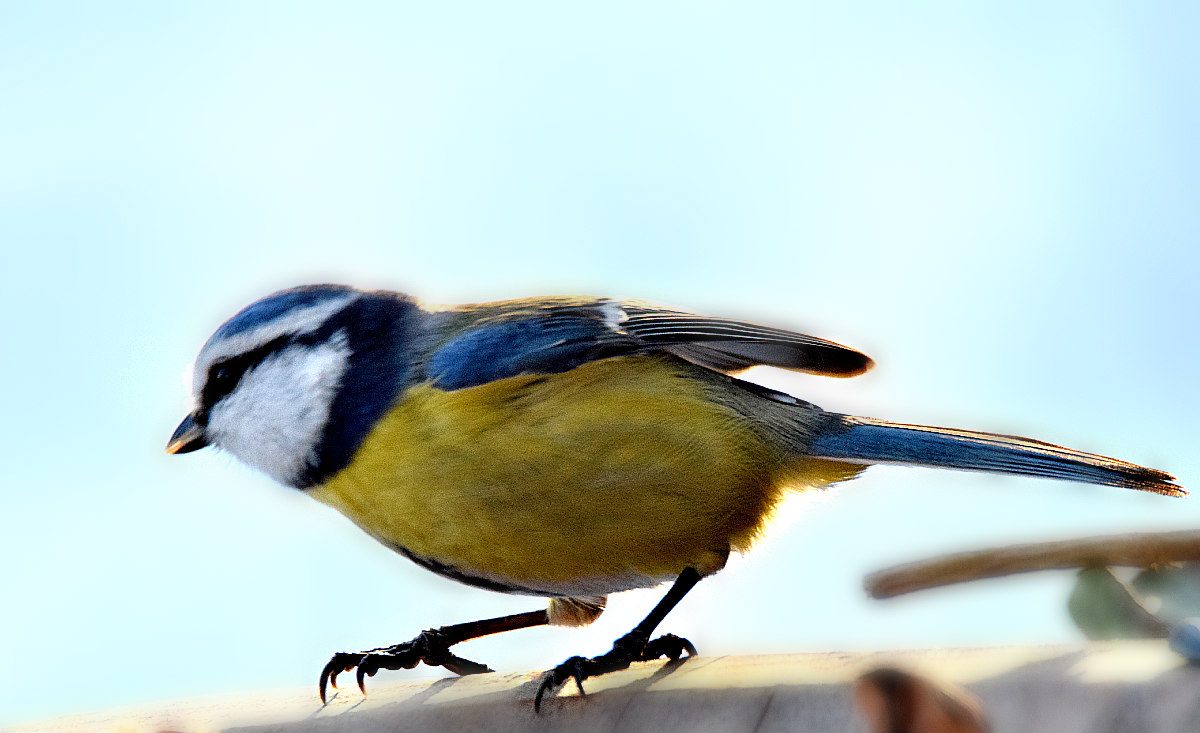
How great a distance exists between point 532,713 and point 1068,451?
67cm

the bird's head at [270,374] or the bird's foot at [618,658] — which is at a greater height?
the bird's head at [270,374]

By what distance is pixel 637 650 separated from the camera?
147 centimetres

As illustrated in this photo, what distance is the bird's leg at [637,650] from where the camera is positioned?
1.27 m

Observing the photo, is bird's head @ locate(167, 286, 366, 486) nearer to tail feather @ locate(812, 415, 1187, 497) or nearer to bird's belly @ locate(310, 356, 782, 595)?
bird's belly @ locate(310, 356, 782, 595)

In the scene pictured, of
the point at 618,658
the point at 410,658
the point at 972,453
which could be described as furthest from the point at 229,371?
the point at 972,453

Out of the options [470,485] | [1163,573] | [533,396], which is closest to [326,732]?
[470,485]

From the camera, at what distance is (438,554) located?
1474 mm

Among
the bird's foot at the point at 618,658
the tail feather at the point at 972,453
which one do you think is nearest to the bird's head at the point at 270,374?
the bird's foot at the point at 618,658

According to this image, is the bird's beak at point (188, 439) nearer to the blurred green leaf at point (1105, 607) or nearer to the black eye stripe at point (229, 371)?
the black eye stripe at point (229, 371)

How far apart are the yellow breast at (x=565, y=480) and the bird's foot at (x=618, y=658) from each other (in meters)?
0.08

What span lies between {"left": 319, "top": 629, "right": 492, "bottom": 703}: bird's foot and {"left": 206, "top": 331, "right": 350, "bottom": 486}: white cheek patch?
0.25 metres

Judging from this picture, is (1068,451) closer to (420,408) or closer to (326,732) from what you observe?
(420,408)

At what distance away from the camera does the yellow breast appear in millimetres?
1407

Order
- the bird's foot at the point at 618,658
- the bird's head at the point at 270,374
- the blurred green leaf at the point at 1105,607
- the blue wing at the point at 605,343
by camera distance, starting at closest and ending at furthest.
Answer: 1. the blurred green leaf at the point at 1105,607
2. the bird's foot at the point at 618,658
3. the blue wing at the point at 605,343
4. the bird's head at the point at 270,374
